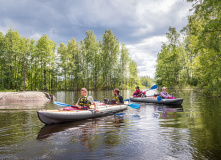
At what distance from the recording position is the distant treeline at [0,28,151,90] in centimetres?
3241

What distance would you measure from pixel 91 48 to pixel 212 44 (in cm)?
3701

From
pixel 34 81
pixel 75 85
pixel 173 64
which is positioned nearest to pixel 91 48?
pixel 75 85

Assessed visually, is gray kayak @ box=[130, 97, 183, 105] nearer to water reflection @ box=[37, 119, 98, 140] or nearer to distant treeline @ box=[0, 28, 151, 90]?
water reflection @ box=[37, 119, 98, 140]

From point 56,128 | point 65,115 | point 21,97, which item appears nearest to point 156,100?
point 65,115

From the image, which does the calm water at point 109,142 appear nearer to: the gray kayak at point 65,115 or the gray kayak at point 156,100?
the gray kayak at point 65,115

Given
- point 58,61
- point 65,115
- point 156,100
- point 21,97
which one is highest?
point 58,61

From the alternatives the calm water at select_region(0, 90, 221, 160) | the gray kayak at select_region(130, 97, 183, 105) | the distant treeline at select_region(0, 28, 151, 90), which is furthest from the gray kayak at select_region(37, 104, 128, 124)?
the distant treeline at select_region(0, 28, 151, 90)

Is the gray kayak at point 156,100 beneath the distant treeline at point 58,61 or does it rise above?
beneath

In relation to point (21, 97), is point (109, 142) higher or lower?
lower

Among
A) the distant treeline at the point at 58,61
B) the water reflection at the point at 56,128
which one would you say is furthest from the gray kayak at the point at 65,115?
the distant treeline at the point at 58,61

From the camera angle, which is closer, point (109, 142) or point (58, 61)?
point (109, 142)

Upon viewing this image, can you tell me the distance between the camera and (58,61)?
43969 mm

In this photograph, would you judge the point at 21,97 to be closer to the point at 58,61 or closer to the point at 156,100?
the point at 156,100

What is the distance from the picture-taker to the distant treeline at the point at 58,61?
32406 millimetres
